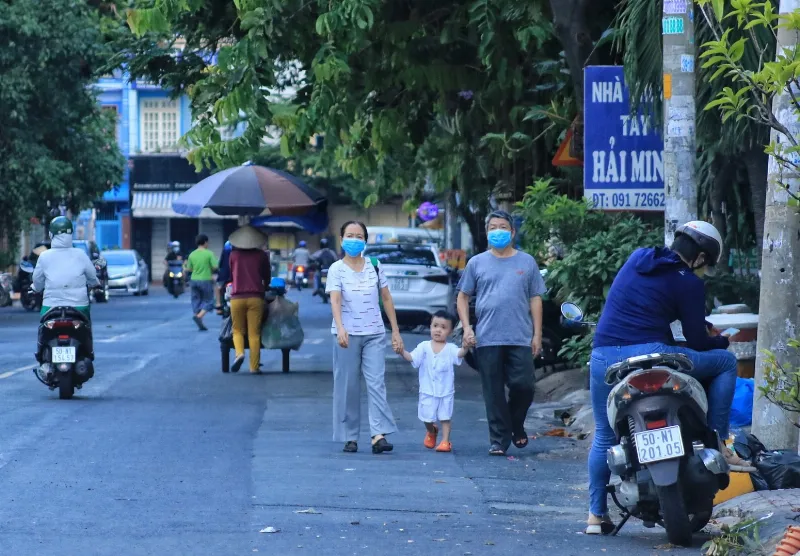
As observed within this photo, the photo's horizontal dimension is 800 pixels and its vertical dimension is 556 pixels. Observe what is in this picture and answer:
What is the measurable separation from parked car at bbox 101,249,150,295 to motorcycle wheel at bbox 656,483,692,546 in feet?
133

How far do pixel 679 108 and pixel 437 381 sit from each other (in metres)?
2.71

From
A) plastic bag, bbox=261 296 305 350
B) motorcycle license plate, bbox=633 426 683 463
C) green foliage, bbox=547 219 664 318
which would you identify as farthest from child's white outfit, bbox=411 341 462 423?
plastic bag, bbox=261 296 305 350

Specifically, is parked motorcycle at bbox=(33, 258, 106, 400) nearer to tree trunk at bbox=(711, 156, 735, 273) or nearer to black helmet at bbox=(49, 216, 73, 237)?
black helmet at bbox=(49, 216, 73, 237)

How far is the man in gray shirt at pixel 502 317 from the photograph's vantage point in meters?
10.6

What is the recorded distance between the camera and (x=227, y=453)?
10.2 meters

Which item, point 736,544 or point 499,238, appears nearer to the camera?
point 736,544

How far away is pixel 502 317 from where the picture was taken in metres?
10.6

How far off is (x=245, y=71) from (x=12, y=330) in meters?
13.6

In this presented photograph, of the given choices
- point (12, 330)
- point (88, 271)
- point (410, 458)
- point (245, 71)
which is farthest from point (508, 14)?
point (12, 330)

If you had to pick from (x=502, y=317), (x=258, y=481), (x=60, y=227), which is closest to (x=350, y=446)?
(x=502, y=317)

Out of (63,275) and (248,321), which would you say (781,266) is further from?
(248,321)

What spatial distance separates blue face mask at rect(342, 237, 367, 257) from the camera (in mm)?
10734

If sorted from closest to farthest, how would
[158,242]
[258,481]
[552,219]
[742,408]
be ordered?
[258,481] < [742,408] < [552,219] < [158,242]

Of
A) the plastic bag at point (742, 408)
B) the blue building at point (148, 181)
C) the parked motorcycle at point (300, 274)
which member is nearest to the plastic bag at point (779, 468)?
the plastic bag at point (742, 408)
